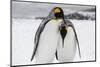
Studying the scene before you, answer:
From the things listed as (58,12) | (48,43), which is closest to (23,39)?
(48,43)

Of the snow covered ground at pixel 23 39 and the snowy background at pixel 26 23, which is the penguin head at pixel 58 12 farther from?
the snow covered ground at pixel 23 39

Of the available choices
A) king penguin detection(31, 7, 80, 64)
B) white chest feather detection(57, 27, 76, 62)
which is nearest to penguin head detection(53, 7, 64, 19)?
king penguin detection(31, 7, 80, 64)

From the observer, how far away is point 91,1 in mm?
2566

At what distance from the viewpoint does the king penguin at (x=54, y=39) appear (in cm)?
230

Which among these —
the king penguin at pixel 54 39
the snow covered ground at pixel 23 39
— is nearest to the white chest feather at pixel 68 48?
the king penguin at pixel 54 39

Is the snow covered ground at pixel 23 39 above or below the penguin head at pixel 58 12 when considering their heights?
below

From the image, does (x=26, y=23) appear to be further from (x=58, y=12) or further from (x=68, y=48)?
(x=68, y=48)

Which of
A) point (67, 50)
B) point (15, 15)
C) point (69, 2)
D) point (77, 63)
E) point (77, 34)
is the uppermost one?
point (69, 2)

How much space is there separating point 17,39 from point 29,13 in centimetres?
30

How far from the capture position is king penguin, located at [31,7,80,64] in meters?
2.30

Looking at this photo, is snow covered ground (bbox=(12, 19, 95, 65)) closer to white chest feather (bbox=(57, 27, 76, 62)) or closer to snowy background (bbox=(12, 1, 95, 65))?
snowy background (bbox=(12, 1, 95, 65))

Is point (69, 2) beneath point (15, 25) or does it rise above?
above
